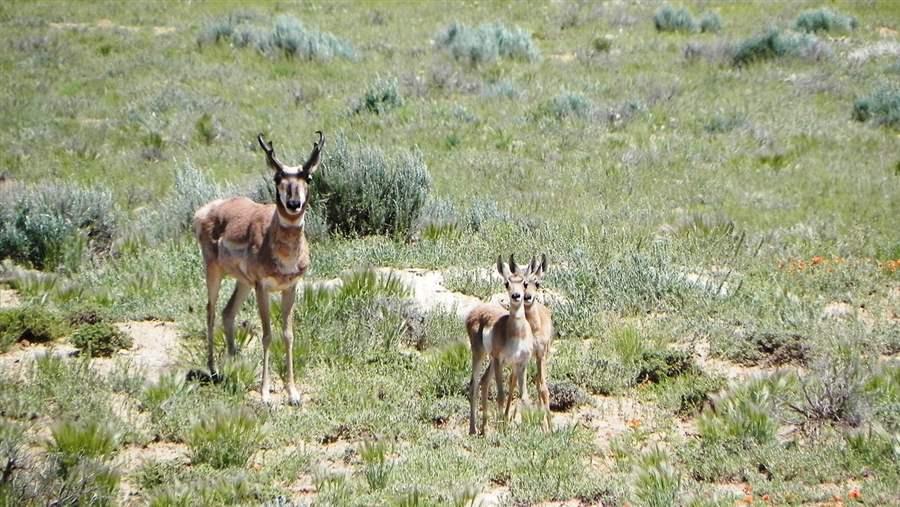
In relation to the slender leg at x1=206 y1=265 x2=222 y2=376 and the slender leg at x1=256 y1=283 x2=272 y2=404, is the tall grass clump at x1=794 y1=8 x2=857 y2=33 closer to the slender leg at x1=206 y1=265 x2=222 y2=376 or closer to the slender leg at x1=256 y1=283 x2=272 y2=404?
the slender leg at x1=206 y1=265 x2=222 y2=376

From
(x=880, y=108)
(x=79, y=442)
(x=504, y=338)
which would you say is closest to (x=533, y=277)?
(x=504, y=338)

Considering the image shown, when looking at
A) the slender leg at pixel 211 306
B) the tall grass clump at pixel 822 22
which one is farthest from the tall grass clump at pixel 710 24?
the slender leg at pixel 211 306

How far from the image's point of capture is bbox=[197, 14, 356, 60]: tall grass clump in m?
26.2

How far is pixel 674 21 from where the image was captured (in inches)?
1192

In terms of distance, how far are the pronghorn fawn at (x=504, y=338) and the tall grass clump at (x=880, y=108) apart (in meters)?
14.4

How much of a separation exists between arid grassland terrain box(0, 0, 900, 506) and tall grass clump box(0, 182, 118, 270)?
42 millimetres

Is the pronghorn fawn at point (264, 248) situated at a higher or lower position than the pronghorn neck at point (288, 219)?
lower

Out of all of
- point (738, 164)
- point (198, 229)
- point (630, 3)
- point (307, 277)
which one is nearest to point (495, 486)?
point (198, 229)

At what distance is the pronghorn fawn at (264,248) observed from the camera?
9344 millimetres

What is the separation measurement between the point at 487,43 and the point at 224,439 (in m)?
19.3

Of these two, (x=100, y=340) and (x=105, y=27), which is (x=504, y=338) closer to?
(x=100, y=340)

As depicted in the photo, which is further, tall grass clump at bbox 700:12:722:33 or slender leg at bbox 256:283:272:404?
tall grass clump at bbox 700:12:722:33

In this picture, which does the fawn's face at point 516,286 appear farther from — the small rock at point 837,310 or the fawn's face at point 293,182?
the small rock at point 837,310

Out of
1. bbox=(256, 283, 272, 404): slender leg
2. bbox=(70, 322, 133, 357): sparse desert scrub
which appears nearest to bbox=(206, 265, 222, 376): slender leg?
bbox=(256, 283, 272, 404): slender leg
